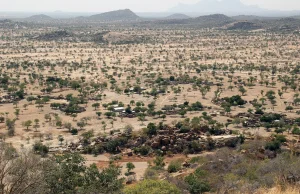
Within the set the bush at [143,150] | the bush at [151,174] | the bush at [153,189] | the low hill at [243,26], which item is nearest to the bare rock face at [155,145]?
the bush at [143,150]

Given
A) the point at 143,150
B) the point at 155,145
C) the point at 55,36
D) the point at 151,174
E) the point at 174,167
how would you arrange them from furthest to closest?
1. the point at 55,36
2. the point at 155,145
3. the point at 143,150
4. the point at 174,167
5. the point at 151,174

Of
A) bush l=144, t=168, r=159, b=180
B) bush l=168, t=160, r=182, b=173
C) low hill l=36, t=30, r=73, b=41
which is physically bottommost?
bush l=168, t=160, r=182, b=173

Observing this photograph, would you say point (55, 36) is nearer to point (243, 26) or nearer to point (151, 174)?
point (243, 26)

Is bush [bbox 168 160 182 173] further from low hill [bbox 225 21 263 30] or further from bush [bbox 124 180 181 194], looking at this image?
low hill [bbox 225 21 263 30]

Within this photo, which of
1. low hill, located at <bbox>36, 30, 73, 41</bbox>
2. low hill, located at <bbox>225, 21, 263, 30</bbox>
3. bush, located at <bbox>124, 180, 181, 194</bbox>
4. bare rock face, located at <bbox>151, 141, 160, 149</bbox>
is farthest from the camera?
low hill, located at <bbox>225, 21, 263, 30</bbox>

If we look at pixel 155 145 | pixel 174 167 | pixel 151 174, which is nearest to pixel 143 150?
pixel 155 145

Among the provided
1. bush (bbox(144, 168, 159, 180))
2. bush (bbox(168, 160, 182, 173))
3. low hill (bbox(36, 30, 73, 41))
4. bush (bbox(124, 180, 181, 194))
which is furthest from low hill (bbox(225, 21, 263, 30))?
bush (bbox(124, 180, 181, 194))

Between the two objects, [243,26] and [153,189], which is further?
[243,26]

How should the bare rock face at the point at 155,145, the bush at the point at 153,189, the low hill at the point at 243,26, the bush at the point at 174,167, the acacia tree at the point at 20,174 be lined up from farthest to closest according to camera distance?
1. the low hill at the point at 243,26
2. the bare rock face at the point at 155,145
3. the bush at the point at 174,167
4. the bush at the point at 153,189
5. the acacia tree at the point at 20,174

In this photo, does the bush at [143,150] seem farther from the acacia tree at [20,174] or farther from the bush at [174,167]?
the acacia tree at [20,174]

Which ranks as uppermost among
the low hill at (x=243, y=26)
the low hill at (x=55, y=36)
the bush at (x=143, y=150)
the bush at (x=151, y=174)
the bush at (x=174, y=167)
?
the low hill at (x=243, y=26)

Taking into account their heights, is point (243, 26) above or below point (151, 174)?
above

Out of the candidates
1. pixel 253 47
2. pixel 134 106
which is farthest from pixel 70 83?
pixel 253 47
